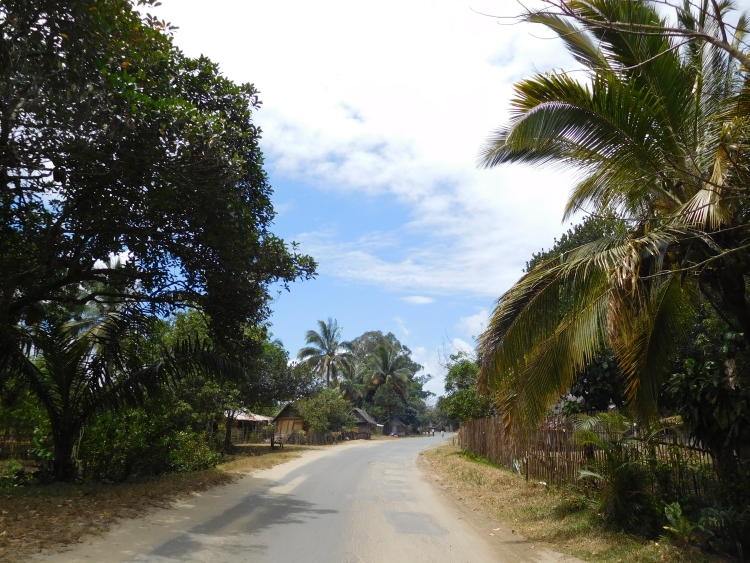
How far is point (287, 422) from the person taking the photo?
55844 millimetres

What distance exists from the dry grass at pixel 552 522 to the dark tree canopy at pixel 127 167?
606cm

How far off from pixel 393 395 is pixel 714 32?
227 ft

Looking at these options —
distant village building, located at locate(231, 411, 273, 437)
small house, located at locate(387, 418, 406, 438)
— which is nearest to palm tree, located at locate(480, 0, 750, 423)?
distant village building, located at locate(231, 411, 273, 437)

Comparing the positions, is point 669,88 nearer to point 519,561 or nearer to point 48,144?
point 519,561

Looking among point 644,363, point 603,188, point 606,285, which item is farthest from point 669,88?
point 644,363

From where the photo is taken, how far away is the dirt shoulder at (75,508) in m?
7.37

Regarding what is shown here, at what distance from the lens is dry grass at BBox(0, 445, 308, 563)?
292 inches

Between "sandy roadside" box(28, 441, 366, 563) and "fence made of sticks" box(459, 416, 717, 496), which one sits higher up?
"fence made of sticks" box(459, 416, 717, 496)

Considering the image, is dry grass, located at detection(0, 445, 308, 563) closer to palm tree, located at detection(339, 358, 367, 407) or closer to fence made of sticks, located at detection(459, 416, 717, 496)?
fence made of sticks, located at detection(459, 416, 717, 496)

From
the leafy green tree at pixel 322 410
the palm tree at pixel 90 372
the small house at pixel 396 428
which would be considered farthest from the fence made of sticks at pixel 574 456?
the small house at pixel 396 428

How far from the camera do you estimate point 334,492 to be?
14.1 meters

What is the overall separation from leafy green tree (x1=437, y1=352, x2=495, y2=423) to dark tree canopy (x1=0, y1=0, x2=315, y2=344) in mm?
14123

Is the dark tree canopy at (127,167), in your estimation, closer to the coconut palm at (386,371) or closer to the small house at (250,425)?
the small house at (250,425)

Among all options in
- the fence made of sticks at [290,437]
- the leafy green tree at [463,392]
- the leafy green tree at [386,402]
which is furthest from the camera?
the leafy green tree at [386,402]
